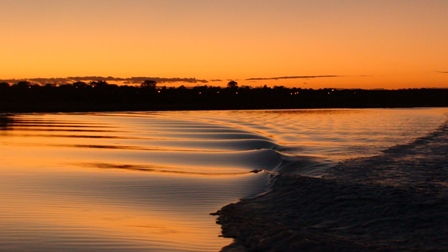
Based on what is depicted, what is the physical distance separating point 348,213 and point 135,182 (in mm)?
6543

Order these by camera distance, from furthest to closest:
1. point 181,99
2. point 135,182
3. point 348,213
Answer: point 181,99
point 135,182
point 348,213

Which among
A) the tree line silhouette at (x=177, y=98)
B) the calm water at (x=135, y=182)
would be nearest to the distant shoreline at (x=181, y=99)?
the tree line silhouette at (x=177, y=98)

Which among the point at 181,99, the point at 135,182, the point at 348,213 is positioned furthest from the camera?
the point at 181,99

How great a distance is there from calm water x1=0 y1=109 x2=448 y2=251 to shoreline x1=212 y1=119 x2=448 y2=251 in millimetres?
668

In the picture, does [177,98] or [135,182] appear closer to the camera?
[135,182]

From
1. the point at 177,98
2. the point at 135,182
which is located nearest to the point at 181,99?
the point at 177,98

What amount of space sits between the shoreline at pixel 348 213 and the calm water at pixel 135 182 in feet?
2.19

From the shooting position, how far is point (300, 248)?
29.1ft

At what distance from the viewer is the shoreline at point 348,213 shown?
29.8ft

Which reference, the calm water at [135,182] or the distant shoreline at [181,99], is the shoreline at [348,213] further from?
the distant shoreline at [181,99]

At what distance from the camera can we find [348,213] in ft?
36.1

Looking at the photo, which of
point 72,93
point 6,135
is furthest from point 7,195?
point 72,93

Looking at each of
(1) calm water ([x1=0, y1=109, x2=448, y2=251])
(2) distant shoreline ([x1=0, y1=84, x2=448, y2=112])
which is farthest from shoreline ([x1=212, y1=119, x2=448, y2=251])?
(2) distant shoreline ([x1=0, y1=84, x2=448, y2=112])

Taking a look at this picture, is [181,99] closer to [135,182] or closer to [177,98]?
[177,98]
